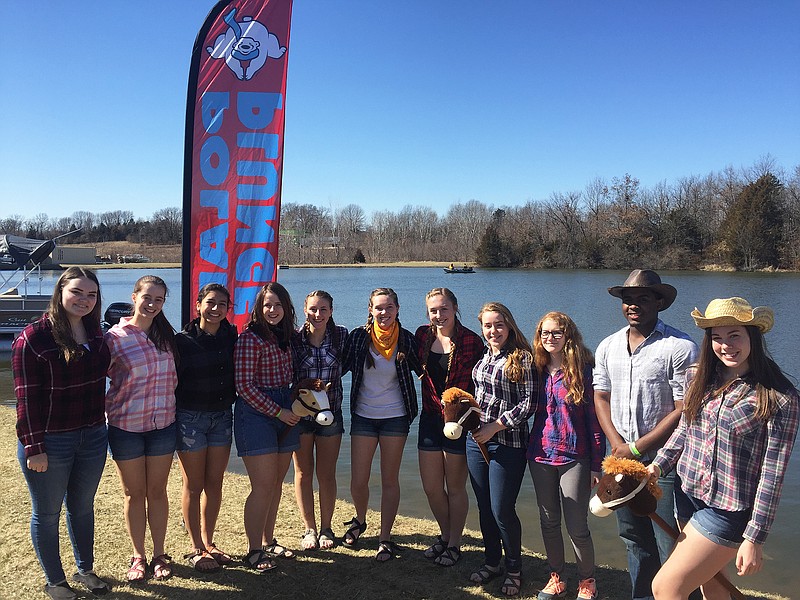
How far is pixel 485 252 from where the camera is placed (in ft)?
271

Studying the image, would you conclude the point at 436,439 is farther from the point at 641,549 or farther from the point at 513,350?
the point at 641,549

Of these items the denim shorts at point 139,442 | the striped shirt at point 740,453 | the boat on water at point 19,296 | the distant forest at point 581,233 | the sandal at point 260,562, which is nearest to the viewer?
the striped shirt at point 740,453

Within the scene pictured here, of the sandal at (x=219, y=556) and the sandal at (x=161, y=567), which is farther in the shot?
the sandal at (x=219, y=556)

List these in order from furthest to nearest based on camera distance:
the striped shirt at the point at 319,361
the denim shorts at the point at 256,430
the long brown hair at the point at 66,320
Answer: the striped shirt at the point at 319,361 → the denim shorts at the point at 256,430 → the long brown hair at the point at 66,320

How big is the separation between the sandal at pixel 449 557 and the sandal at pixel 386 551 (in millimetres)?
323

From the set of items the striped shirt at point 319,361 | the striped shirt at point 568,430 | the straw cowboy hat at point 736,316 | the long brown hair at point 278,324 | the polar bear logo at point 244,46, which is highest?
the polar bear logo at point 244,46

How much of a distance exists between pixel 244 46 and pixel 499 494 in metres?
4.58

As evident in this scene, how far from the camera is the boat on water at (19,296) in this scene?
18228 millimetres

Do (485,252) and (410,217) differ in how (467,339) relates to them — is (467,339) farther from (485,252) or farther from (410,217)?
(410,217)

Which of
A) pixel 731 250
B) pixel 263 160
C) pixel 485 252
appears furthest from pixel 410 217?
pixel 263 160

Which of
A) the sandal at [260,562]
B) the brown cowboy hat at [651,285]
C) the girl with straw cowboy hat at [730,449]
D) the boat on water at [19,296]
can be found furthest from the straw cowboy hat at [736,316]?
the boat on water at [19,296]

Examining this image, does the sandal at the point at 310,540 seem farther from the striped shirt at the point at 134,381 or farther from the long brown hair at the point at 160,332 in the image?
the long brown hair at the point at 160,332

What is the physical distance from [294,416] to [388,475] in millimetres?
933

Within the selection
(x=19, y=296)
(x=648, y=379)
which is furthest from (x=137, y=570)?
(x=19, y=296)
